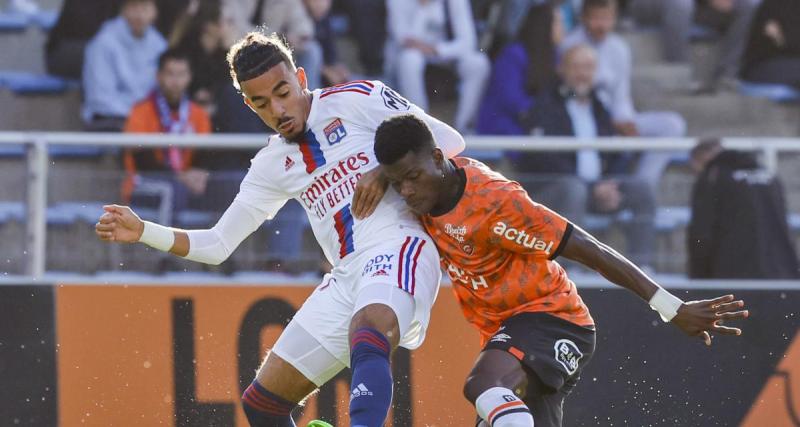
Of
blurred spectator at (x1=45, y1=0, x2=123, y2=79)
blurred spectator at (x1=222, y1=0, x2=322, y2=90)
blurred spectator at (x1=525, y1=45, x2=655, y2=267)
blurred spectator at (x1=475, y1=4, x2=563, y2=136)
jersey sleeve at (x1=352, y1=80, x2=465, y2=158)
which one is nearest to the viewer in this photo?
jersey sleeve at (x1=352, y1=80, x2=465, y2=158)

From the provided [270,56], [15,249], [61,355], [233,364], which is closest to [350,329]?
A: [270,56]

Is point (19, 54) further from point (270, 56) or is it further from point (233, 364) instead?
point (270, 56)

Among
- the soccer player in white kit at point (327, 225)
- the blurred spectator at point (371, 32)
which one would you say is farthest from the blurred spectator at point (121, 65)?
the soccer player in white kit at point (327, 225)

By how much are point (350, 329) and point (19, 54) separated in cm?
628

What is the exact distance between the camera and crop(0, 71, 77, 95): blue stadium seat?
9984 millimetres

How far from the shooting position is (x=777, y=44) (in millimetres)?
11086

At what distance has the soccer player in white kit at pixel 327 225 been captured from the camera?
512cm

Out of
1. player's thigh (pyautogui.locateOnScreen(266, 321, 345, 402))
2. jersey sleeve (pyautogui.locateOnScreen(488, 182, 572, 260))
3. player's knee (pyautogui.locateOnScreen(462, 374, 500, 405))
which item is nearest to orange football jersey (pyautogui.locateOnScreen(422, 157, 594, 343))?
jersey sleeve (pyautogui.locateOnScreen(488, 182, 572, 260))

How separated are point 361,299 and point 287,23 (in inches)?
205

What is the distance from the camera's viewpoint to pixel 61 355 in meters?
7.03

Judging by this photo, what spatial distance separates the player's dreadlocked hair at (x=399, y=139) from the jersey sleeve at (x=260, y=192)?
2.36ft

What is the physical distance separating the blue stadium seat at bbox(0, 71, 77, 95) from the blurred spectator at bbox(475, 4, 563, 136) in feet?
10.2

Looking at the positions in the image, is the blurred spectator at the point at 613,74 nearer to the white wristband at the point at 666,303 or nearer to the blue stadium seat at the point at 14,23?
the blue stadium seat at the point at 14,23

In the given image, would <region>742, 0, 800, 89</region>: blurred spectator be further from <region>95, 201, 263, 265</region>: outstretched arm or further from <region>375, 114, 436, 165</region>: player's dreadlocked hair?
<region>375, 114, 436, 165</region>: player's dreadlocked hair
